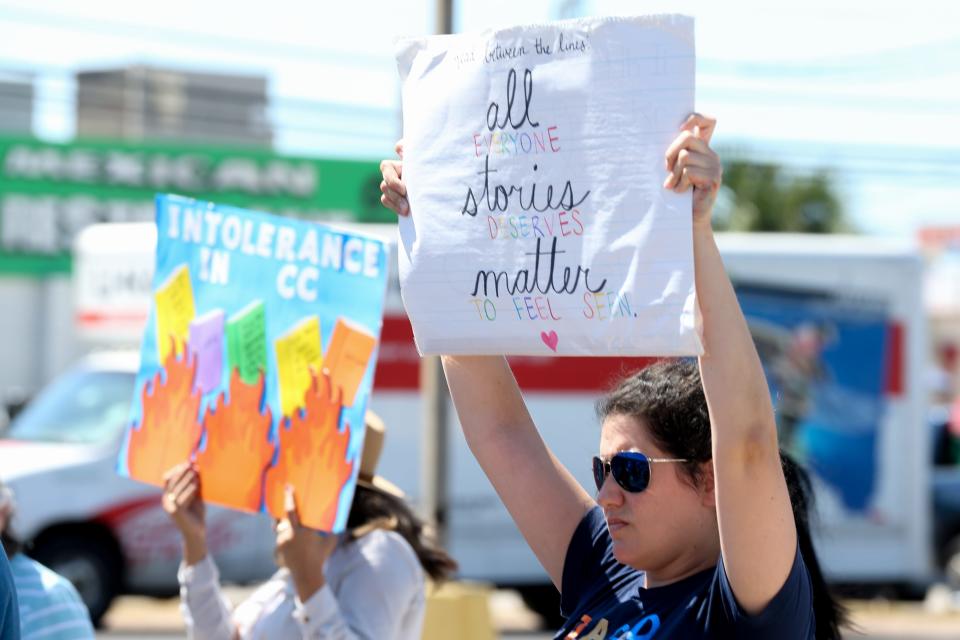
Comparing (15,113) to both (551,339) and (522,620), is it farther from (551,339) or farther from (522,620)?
(551,339)

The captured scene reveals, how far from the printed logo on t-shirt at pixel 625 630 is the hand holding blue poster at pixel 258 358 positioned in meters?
1.07

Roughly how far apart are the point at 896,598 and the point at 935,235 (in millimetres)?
38619

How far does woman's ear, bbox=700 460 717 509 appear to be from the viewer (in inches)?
110

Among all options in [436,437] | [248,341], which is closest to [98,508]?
[436,437]

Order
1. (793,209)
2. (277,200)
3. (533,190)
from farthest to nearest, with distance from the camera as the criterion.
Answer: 1. (793,209)
2. (277,200)
3. (533,190)

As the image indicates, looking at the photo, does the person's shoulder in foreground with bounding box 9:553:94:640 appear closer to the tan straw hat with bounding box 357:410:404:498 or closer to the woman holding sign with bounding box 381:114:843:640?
the tan straw hat with bounding box 357:410:404:498

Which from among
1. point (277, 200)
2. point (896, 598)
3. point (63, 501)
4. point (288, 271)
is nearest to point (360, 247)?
point (288, 271)

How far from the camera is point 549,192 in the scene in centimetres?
280

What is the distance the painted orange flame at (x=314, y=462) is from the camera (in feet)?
12.8

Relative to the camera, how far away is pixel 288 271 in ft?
13.9

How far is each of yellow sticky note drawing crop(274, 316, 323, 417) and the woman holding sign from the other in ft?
2.88

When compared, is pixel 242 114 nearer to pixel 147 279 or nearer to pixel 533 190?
pixel 147 279

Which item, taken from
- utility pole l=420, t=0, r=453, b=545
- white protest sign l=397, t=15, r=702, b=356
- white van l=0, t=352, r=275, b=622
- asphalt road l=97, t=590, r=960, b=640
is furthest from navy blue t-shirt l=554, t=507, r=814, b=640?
asphalt road l=97, t=590, r=960, b=640

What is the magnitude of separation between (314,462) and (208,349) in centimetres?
56
